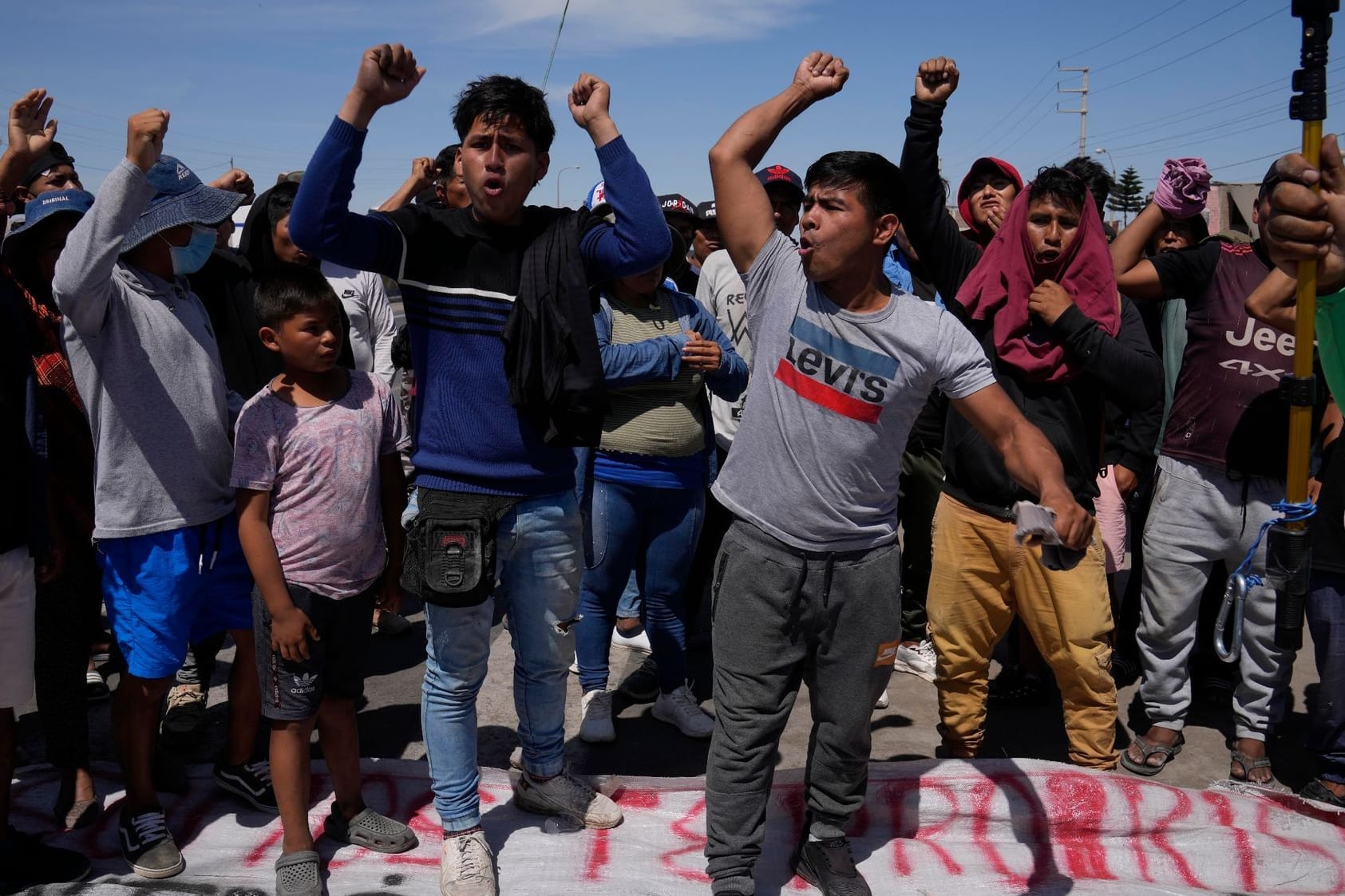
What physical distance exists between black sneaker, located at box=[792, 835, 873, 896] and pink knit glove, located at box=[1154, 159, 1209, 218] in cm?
299

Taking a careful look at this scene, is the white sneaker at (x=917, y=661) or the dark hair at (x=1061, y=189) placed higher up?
the dark hair at (x=1061, y=189)

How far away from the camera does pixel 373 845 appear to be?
3.40 meters

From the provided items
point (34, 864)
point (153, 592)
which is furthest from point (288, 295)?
point (34, 864)

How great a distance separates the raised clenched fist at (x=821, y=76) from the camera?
116 inches

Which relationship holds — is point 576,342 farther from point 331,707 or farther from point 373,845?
point 373,845

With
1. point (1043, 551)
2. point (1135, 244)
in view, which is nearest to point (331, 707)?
point (1043, 551)

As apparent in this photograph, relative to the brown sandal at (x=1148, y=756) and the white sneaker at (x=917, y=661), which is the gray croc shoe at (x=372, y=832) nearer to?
the white sneaker at (x=917, y=661)

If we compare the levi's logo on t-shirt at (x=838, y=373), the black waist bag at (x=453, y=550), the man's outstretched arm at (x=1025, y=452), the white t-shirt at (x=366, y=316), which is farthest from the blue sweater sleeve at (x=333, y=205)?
the white t-shirt at (x=366, y=316)

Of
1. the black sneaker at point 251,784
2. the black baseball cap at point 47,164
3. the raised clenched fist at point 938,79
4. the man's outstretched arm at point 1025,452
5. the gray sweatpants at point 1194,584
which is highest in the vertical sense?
the black baseball cap at point 47,164

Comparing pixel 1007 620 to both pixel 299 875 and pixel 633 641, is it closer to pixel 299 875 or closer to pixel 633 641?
pixel 633 641

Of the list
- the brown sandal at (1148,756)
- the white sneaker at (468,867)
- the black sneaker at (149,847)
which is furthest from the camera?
the brown sandal at (1148,756)

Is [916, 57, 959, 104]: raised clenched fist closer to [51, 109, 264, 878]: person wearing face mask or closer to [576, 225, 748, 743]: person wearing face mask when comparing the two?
[576, 225, 748, 743]: person wearing face mask

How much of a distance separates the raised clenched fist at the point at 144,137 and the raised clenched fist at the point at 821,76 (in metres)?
1.78

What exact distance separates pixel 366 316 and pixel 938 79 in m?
3.06
